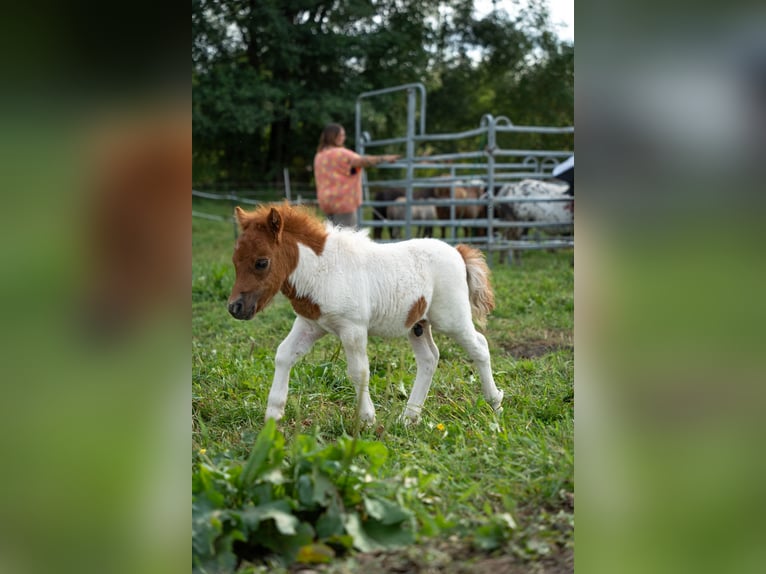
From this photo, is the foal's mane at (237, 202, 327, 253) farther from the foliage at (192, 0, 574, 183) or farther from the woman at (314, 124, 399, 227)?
the foliage at (192, 0, 574, 183)

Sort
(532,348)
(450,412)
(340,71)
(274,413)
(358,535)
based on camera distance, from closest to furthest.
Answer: (358,535)
(274,413)
(450,412)
(532,348)
(340,71)

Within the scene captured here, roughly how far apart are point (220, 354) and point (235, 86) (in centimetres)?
1802

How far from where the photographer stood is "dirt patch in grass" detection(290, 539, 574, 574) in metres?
2.43

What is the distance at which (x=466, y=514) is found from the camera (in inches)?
110

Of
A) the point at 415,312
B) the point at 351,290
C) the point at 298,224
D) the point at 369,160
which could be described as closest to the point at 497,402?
the point at 415,312

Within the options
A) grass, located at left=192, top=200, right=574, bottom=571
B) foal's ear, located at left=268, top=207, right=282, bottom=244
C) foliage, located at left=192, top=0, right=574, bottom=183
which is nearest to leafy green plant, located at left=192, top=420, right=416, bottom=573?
grass, located at left=192, top=200, right=574, bottom=571

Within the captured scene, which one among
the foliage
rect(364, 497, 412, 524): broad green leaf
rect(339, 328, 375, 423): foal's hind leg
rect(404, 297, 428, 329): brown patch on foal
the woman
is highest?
the foliage

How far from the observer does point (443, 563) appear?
97.4 inches

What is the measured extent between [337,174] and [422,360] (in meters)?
4.44

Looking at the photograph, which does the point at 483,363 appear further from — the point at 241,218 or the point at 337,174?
the point at 337,174

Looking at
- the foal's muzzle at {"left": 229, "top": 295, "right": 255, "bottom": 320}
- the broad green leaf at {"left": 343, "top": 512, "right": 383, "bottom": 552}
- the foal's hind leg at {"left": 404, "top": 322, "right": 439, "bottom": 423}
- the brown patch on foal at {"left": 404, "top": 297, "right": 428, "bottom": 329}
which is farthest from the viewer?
the foal's hind leg at {"left": 404, "top": 322, "right": 439, "bottom": 423}

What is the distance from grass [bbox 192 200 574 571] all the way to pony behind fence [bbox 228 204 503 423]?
215 mm

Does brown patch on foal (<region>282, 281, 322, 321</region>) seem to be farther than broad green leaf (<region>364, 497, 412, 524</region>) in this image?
Yes
